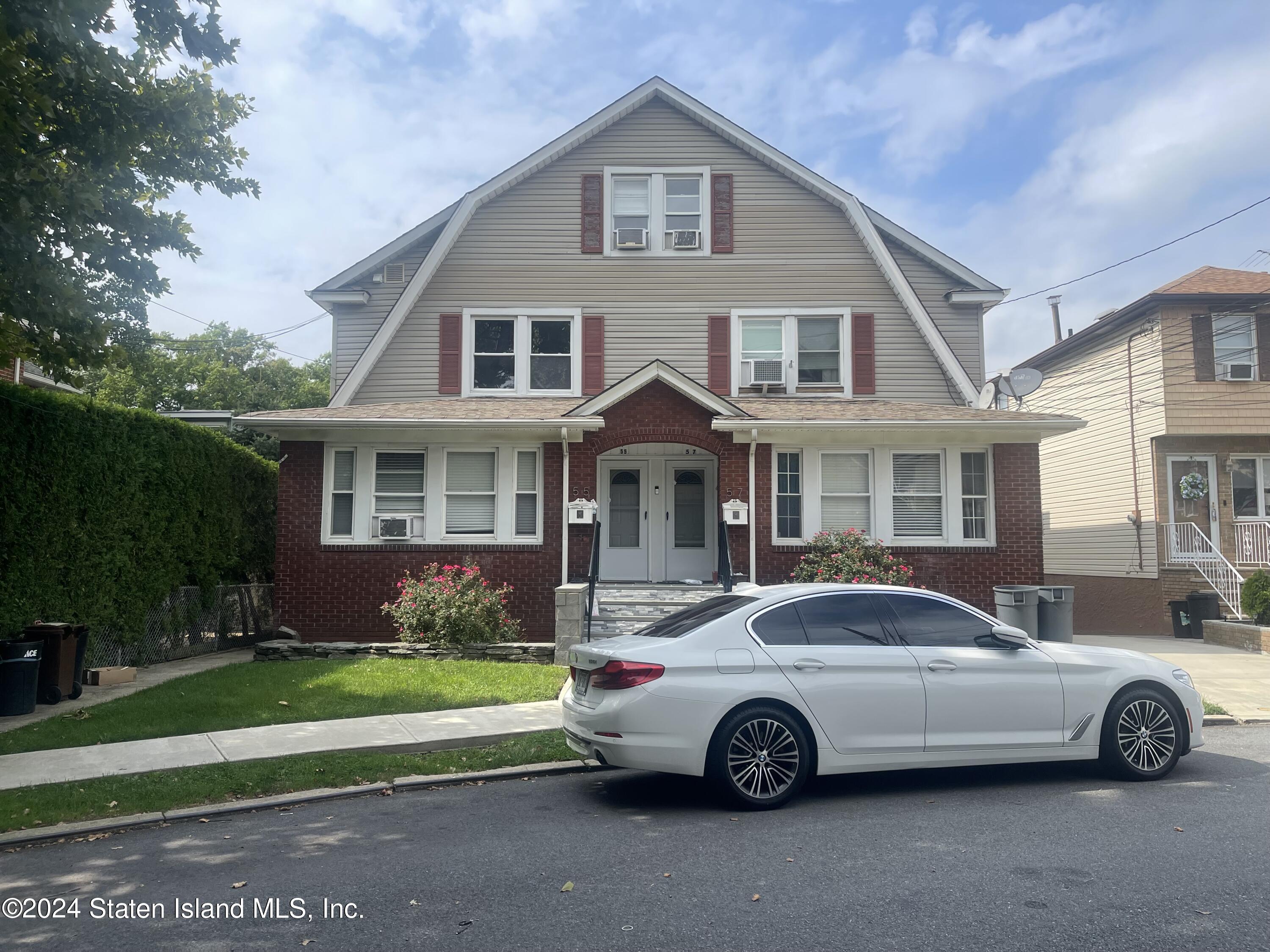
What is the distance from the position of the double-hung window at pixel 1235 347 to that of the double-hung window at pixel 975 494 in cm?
861

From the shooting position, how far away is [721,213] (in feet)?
57.3

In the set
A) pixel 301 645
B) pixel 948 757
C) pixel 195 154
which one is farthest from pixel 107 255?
pixel 948 757

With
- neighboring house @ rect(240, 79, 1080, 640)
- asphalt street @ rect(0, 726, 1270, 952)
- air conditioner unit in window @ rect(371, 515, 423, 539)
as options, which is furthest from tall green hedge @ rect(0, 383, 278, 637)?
asphalt street @ rect(0, 726, 1270, 952)

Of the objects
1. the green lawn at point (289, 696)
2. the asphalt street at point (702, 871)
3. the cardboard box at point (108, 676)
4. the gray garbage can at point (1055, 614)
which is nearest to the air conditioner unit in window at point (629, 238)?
the green lawn at point (289, 696)

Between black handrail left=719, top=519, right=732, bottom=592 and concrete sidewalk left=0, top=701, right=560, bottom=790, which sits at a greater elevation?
black handrail left=719, top=519, right=732, bottom=592

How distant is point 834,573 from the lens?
566 inches

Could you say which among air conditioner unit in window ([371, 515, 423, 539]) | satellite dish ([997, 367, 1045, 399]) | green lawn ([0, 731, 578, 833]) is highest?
satellite dish ([997, 367, 1045, 399])

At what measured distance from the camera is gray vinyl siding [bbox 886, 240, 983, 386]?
1778 cm

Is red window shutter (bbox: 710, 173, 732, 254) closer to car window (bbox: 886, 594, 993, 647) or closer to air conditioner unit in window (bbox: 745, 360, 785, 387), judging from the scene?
air conditioner unit in window (bbox: 745, 360, 785, 387)

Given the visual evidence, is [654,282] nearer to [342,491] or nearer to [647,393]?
[647,393]

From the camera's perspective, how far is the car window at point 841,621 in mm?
6797

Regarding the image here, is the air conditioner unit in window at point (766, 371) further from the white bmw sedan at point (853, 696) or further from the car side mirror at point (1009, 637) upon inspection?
the car side mirror at point (1009, 637)

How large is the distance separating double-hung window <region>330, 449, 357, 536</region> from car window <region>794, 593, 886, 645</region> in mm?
10368

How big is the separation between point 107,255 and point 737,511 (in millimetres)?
9405
